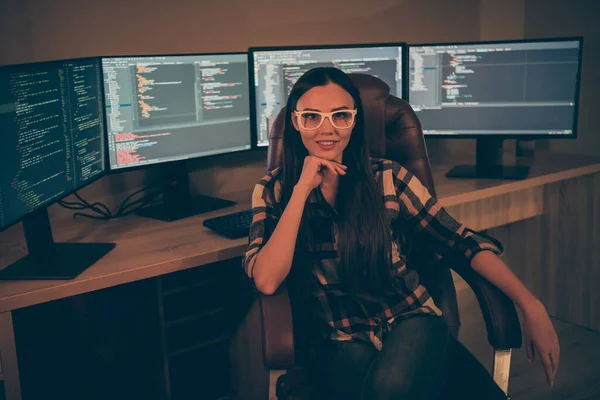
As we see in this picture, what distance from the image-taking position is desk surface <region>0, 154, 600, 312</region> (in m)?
1.51

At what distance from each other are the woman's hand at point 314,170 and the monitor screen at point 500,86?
3.38ft

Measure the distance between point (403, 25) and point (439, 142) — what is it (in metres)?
0.53

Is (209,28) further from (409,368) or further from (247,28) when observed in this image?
(409,368)

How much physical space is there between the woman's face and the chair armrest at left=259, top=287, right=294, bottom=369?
15.2 inches

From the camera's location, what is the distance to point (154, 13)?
2191mm

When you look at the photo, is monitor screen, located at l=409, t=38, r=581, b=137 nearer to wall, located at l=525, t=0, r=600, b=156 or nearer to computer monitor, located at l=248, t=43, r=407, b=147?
computer monitor, located at l=248, t=43, r=407, b=147

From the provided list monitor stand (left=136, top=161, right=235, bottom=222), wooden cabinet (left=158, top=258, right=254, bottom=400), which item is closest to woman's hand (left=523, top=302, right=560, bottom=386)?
wooden cabinet (left=158, top=258, right=254, bottom=400)

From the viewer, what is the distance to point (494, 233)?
314 cm

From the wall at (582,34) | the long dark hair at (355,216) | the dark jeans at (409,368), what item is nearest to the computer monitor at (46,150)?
the long dark hair at (355,216)

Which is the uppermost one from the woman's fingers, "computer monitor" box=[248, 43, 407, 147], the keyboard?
"computer monitor" box=[248, 43, 407, 147]

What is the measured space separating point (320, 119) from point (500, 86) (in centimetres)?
113

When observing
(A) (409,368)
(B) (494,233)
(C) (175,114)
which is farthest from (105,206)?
(B) (494,233)

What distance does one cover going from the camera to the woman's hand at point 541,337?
1.42 m

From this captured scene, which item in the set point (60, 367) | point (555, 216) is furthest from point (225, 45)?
point (555, 216)
